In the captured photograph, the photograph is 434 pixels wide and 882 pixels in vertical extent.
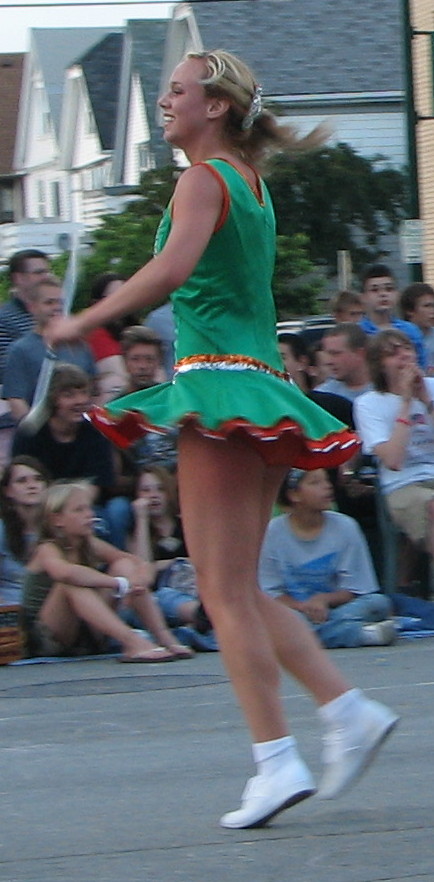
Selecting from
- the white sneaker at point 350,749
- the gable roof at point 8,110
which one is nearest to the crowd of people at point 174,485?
the white sneaker at point 350,749

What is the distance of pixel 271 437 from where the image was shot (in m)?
4.25

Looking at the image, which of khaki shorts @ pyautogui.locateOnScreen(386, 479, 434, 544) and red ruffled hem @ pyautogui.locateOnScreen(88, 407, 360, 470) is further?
khaki shorts @ pyautogui.locateOnScreen(386, 479, 434, 544)

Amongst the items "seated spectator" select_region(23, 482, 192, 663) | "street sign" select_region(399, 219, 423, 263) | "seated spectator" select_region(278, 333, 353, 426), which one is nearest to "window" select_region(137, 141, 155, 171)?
"street sign" select_region(399, 219, 423, 263)

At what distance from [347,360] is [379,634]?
2.17 m

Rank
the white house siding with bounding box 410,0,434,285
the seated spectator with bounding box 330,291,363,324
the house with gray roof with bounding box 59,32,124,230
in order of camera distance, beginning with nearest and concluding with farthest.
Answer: the seated spectator with bounding box 330,291,363,324 < the white house siding with bounding box 410,0,434,285 < the house with gray roof with bounding box 59,32,124,230

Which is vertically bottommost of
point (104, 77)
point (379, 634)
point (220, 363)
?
point (379, 634)

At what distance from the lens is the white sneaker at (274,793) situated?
4328 mm

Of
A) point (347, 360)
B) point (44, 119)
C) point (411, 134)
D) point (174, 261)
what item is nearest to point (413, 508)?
point (347, 360)

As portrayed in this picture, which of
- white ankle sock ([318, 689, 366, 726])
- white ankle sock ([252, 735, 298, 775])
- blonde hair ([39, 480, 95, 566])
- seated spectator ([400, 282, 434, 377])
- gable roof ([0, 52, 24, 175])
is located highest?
gable roof ([0, 52, 24, 175])

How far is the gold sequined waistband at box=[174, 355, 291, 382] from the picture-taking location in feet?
14.1

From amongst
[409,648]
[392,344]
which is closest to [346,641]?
[409,648]

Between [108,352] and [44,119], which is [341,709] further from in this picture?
[44,119]

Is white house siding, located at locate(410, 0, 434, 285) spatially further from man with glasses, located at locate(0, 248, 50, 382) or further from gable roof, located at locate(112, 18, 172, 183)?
gable roof, located at locate(112, 18, 172, 183)

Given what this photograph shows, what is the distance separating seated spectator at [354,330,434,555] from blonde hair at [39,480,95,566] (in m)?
1.77
